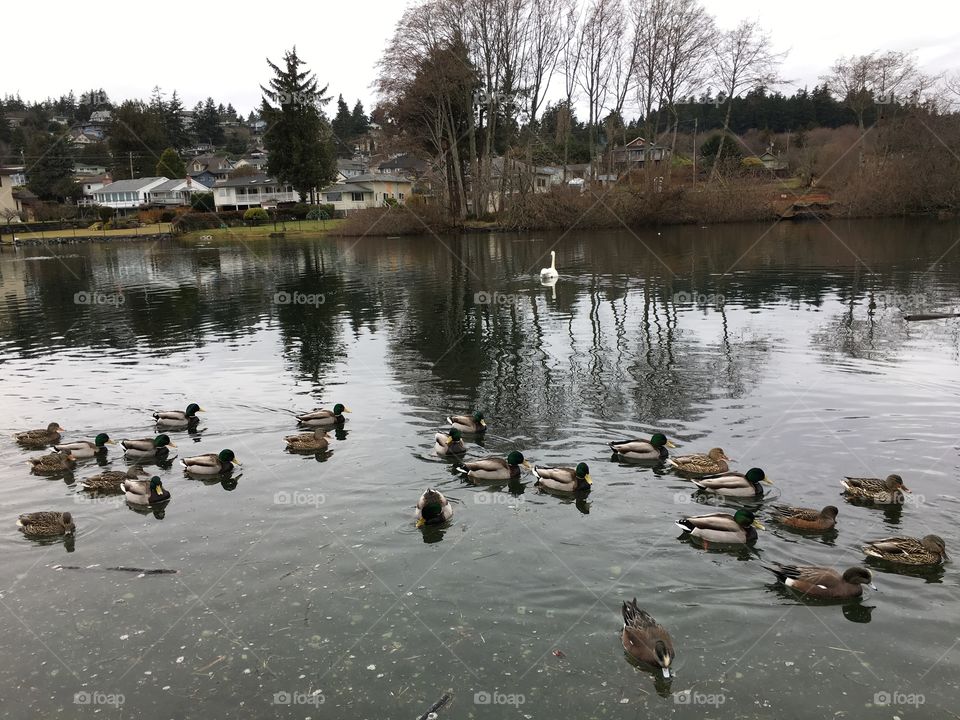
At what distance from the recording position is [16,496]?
12.6m

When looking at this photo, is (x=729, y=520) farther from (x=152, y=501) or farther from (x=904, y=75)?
(x=904, y=75)

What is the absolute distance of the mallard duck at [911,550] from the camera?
9469 mm

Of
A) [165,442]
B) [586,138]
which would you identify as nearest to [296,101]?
[586,138]

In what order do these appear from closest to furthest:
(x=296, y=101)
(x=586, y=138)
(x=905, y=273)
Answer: (x=905, y=273) → (x=296, y=101) → (x=586, y=138)

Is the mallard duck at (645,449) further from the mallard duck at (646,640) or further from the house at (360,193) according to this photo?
the house at (360,193)

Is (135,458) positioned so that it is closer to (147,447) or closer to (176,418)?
(147,447)

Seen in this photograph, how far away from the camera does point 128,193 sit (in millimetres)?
110062

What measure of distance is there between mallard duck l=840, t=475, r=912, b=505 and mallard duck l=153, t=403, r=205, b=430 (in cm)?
1335

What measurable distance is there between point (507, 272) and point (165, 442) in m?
29.7

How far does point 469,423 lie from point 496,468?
2473 millimetres

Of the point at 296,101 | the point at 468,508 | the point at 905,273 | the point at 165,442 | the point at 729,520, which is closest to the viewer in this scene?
the point at 729,520

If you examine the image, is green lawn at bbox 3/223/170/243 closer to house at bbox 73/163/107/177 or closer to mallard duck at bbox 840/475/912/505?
house at bbox 73/163/107/177

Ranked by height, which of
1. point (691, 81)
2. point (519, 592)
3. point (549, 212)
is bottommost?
point (519, 592)

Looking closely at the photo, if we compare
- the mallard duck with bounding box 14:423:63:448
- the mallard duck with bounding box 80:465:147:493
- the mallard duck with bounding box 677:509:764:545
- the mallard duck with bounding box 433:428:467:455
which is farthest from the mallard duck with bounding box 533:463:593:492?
the mallard duck with bounding box 14:423:63:448
